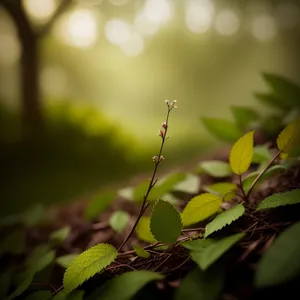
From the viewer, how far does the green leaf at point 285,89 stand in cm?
82

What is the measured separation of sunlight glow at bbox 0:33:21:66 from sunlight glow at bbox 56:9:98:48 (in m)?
0.76

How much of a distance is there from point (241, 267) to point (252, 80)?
338 inches

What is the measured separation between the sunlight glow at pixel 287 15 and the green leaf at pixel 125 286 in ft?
22.1

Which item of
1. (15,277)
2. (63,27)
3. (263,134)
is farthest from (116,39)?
(15,277)

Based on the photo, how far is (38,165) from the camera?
3111 millimetres

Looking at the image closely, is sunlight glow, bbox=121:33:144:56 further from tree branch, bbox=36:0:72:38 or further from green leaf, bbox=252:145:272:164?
green leaf, bbox=252:145:272:164

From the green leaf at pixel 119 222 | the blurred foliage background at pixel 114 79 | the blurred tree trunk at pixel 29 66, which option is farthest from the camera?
the blurred tree trunk at pixel 29 66

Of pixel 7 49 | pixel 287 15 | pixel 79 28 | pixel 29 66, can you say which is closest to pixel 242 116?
pixel 29 66

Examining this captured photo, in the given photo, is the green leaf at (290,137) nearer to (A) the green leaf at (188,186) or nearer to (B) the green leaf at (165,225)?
(B) the green leaf at (165,225)

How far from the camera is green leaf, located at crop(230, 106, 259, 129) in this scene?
2.95 ft

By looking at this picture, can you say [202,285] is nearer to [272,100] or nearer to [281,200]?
[281,200]

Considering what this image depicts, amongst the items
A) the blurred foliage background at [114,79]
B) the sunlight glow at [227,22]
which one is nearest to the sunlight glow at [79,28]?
the blurred foliage background at [114,79]

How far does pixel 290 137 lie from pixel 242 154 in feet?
0.24

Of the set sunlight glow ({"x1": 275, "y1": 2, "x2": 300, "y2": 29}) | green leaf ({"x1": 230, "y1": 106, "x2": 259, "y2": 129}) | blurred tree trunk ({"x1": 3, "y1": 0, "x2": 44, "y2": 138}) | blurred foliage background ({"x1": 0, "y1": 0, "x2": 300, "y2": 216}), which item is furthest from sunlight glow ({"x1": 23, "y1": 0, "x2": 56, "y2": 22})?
sunlight glow ({"x1": 275, "y1": 2, "x2": 300, "y2": 29})
